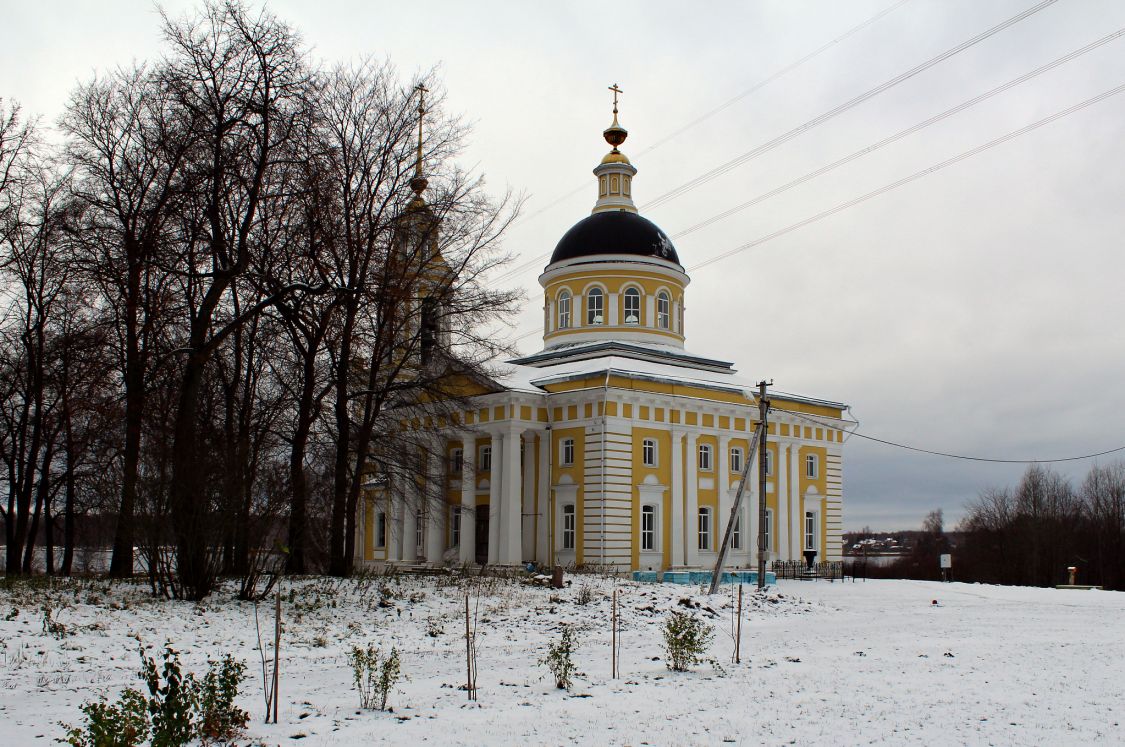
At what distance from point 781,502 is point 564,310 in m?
10.7

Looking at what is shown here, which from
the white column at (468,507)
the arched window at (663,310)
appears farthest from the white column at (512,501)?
the arched window at (663,310)

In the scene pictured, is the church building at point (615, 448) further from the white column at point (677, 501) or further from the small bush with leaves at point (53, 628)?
the small bush with leaves at point (53, 628)

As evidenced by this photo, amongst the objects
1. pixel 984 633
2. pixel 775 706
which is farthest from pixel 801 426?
pixel 775 706

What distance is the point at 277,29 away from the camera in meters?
20.4

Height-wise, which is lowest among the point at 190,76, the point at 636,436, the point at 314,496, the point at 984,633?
the point at 984,633

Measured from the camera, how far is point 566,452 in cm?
3338

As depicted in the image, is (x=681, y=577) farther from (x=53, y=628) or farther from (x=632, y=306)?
(x=53, y=628)

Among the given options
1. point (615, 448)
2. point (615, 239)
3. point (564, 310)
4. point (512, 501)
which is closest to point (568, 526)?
point (512, 501)

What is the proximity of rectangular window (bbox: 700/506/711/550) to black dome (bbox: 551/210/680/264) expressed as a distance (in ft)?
31.8

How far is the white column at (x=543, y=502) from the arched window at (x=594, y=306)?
6.18m

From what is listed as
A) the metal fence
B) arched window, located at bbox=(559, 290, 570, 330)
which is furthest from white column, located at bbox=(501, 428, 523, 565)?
the metal fence

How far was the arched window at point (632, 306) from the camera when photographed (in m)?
38.3

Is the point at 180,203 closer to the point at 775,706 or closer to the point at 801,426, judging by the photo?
the point at 775,706

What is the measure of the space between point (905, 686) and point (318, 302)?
14489 millimetres
